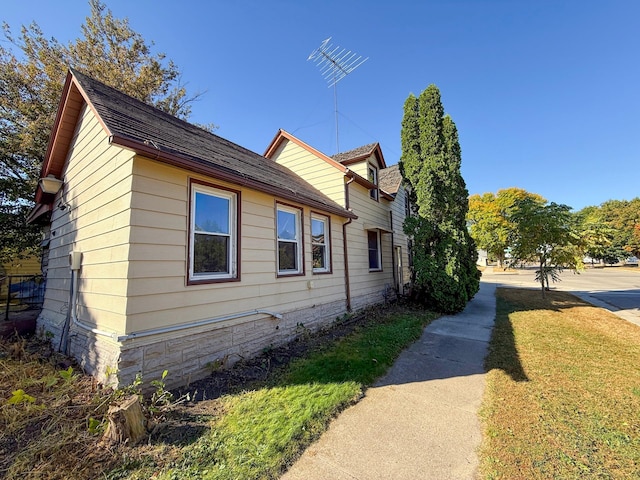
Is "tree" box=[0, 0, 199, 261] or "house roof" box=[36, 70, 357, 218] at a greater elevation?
"tree" box=[0, 0, 199, 261]

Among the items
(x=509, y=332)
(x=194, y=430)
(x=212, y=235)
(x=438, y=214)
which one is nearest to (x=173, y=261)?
(x=212, y=235)

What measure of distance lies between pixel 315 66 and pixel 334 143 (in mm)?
3321

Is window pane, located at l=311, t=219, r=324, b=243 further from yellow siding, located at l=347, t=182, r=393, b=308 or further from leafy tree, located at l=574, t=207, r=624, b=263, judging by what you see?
leafy tree, located at l=574, t=207, r=624, b=263

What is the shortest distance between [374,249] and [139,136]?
8.44 metres

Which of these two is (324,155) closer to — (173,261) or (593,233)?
(173,261)

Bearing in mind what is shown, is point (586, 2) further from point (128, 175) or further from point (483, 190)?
point (483, 190)

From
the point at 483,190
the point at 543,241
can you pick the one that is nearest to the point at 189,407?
the point at 543,241

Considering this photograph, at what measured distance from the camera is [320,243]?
24.0ft

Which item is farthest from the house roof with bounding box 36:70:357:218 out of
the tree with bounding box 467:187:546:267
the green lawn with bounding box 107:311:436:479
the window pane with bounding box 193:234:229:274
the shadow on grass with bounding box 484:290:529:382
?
the tree with bounding box 467:187:546:267

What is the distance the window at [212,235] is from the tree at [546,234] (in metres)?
12.3

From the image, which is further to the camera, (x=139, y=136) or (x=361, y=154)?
(x=361, y=154)

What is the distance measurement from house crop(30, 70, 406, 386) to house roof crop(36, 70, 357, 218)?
0.03 meters

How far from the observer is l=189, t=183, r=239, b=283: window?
165 inches

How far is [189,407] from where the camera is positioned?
10.6 feet
